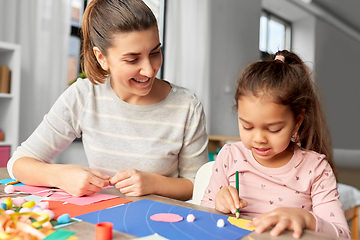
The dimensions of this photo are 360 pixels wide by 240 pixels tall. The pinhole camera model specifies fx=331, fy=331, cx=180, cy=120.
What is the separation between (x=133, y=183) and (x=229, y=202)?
28cm

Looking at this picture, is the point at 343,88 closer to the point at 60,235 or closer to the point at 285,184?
the point at 285,184

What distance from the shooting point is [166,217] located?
0.66m

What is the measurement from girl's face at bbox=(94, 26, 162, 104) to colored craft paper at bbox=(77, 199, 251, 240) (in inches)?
16.6

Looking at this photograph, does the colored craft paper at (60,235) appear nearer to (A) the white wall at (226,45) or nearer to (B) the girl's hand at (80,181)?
(B) the girl's hand at (80,181)

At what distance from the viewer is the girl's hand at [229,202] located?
0.71m

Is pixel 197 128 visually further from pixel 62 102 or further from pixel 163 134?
pixel 62 102

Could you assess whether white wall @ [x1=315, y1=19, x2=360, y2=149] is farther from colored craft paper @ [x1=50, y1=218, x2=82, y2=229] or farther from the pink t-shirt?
colored craft paper @ [x1=50, y1=218, x2=82, y2=229]

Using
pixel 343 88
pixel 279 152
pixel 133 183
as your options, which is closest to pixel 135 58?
pixel 133 183

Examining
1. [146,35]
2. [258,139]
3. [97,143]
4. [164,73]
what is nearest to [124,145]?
[97,143]

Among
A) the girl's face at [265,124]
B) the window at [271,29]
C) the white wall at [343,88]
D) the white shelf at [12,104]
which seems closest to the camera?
the girl's face at [265,124]

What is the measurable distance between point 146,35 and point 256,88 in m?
0.38

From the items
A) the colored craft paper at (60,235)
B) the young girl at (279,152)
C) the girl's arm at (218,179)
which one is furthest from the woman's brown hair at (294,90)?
the colored craft paper at (60,235)

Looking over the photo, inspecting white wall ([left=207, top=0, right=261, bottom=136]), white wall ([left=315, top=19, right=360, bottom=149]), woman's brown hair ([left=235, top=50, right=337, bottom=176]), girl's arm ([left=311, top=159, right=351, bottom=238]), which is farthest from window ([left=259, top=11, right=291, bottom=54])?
girl's arm ([left=311, top=159, right=351, bottom=238])

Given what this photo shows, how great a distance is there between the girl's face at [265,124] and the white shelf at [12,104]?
6.11 feet
